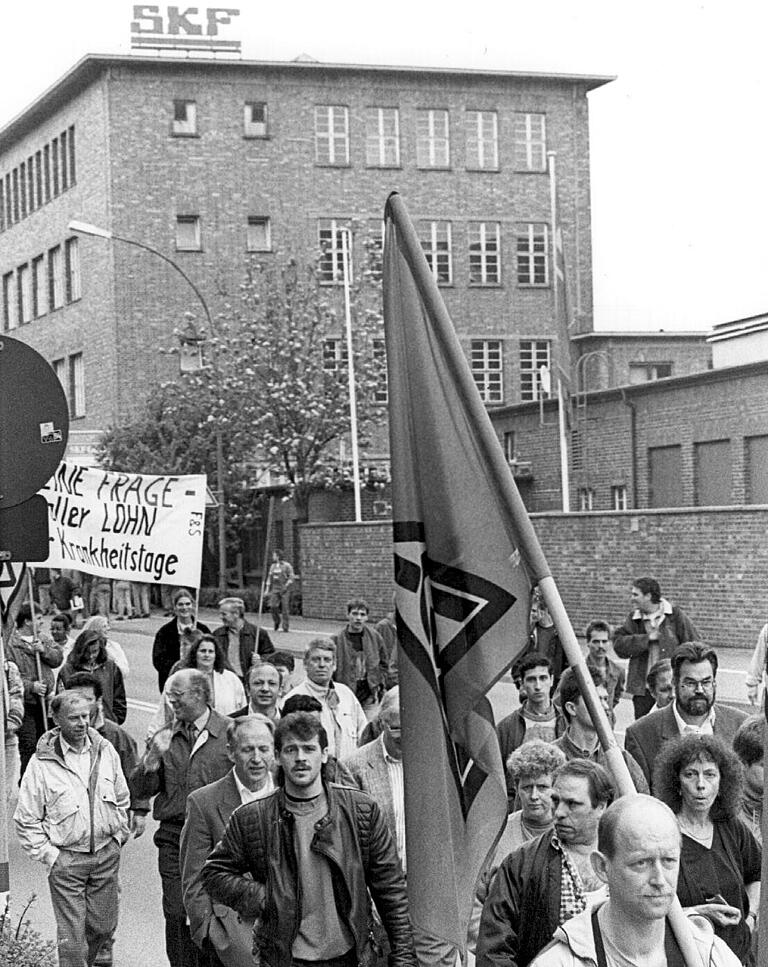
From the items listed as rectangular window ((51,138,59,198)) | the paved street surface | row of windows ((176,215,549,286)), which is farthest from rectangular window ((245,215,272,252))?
the paved street surface

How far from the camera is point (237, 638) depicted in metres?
13.4

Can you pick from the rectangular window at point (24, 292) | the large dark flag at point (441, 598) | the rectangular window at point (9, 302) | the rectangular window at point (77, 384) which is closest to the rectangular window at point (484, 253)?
the rectangular window at point (77, 384)

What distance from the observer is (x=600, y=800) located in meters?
5.45

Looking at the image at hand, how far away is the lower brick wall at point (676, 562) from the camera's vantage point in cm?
2762

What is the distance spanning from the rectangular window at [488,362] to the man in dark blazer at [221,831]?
52411 millimetres

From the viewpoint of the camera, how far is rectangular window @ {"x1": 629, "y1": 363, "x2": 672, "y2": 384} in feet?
185

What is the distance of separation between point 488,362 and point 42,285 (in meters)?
17.0

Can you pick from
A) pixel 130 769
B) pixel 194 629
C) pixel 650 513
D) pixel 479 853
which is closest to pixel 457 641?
pixel 479 853

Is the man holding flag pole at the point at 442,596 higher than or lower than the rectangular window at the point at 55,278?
lower

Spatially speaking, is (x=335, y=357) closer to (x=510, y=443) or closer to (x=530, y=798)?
(x=510, y=443)

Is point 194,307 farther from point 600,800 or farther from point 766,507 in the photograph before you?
point 600,800

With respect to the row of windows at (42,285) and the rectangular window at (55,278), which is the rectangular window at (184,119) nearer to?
the row of windows at (42,285)

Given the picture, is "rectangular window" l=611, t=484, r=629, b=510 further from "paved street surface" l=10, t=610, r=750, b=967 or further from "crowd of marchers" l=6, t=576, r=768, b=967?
"crowd of marchers" l=6, t=576, r=768, b=967

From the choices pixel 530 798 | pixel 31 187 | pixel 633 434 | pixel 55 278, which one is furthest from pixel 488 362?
pixel 530 798
